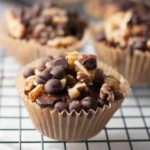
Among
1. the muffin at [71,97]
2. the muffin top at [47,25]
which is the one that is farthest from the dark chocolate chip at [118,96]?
the muffin top at [47,25]

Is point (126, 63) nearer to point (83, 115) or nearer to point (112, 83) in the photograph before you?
point (112, 83)

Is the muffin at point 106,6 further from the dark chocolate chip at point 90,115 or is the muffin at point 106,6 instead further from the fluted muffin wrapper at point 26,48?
the dark chocolate chip at point 90,115

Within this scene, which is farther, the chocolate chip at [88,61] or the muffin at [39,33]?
the muffin at [39,33]

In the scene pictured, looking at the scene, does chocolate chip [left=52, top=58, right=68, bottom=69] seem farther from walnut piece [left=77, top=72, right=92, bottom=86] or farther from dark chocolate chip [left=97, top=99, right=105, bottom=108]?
dark chocolate chip [left=97, top=99, right=105, bottom=108]

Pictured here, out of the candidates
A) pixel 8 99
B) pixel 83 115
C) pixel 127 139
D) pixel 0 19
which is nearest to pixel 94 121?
pixel 83 115

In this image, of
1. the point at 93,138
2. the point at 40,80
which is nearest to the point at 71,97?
the point at 40,80

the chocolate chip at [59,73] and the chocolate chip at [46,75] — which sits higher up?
the chocolate chip at [59,73]
